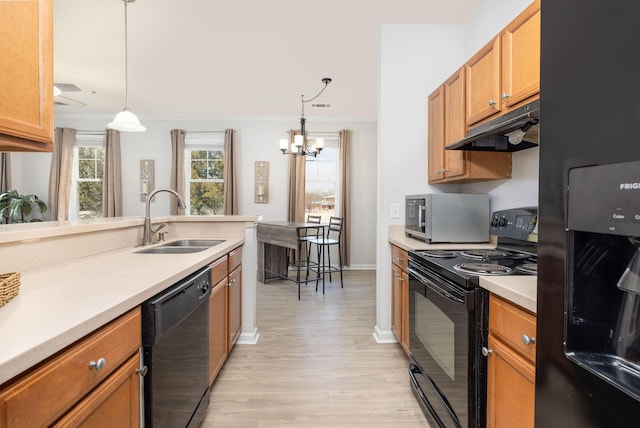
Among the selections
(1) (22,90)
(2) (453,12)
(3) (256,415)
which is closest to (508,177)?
(2) (453,12)

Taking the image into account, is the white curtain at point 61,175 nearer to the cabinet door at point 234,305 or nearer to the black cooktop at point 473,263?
the cabinet door at point 234,305

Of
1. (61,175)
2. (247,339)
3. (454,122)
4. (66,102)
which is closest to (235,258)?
(247,339)

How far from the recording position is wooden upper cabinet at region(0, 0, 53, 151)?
0.96 m

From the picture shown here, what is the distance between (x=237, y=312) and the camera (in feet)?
7.92

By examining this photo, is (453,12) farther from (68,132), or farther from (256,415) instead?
(68,132)

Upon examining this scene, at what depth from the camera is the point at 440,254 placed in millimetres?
1799

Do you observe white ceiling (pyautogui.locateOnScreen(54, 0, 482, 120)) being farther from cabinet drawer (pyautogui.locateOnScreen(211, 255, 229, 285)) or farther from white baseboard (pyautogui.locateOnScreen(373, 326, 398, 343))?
white baseboard (pyautogui.locateOnScreen(373, 326, 398, 343))

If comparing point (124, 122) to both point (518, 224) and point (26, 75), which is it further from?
point (518, 224)

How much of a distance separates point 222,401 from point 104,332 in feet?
4.17

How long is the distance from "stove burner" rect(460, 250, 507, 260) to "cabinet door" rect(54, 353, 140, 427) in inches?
65.2

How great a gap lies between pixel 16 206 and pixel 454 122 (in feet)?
20.8

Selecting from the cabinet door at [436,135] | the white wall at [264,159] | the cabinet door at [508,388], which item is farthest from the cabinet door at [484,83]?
the white wall at [264,159]

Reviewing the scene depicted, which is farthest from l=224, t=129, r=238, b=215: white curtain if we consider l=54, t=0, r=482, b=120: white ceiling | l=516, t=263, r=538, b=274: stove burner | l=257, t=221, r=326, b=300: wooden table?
l=516, t=263, r=538, b=274: stove burner

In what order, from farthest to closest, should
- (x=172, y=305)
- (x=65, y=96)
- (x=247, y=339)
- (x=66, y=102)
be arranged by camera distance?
(x=66, y=102) < (x=65, y=96) < (x=247, y=339) < (x=172, y=305)
